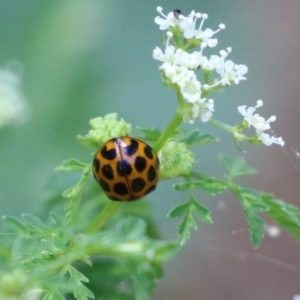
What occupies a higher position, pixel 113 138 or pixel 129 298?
pixel 113 138

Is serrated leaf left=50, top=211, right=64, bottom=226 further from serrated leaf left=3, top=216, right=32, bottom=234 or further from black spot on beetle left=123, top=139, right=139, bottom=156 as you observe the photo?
black spot on beetle left=123, top=139, right=139, bottom=156

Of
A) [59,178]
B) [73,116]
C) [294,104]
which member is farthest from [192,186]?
[294,104]

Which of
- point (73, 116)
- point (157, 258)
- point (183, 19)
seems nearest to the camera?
point (157, 258)

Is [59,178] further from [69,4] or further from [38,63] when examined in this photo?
[69,4]

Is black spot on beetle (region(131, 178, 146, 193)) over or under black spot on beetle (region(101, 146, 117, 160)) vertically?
under

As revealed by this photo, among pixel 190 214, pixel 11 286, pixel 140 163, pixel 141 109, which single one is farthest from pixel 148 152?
pixel 141 109

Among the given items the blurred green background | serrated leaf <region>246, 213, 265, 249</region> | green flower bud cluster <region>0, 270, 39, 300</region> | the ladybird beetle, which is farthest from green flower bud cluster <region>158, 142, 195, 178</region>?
the blurred green background

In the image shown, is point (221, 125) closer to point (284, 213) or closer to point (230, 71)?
point (230, 71)
